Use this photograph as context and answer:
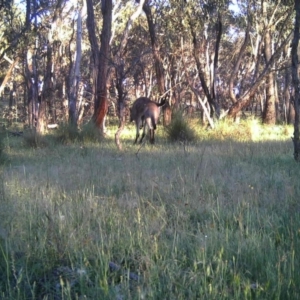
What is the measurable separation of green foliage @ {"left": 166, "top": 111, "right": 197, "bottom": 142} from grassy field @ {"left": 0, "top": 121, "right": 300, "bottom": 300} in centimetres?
610

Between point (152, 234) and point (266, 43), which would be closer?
point (152, 234)

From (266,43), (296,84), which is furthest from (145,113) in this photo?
(266,43)

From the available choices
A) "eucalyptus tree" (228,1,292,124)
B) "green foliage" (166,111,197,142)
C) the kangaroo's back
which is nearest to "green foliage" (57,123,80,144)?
the kangaroo's back

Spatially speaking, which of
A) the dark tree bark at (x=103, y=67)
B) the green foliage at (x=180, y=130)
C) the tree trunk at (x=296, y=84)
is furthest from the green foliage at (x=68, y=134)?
the tree trunk at (x=296, y=84)

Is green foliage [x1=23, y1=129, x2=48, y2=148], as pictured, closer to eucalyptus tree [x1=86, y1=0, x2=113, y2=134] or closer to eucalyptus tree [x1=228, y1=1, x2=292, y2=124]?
eucalyptus tree [x1=86, y1=0, x2=113, y2=134]

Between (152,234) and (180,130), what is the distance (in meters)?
9.64

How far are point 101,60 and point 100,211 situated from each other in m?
11.9

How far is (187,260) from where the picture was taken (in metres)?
3.46

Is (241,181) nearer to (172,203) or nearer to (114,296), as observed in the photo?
(172,203)

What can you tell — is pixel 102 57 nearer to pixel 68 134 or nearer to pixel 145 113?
pixel 145 113

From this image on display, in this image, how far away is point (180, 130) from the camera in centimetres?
1354

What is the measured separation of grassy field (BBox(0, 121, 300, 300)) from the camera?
119 inches

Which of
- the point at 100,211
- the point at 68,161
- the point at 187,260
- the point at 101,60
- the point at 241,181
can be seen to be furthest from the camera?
the point at 101,60

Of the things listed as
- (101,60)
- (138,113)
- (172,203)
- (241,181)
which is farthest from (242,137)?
(172,203)
